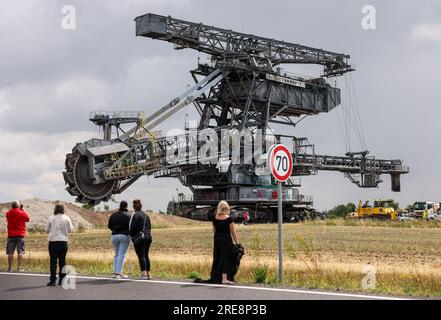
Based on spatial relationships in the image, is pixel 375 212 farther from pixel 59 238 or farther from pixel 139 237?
pixel 59 238

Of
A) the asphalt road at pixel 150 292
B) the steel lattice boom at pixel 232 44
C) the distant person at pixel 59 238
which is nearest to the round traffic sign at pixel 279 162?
the asphalt road at pixel 150 292

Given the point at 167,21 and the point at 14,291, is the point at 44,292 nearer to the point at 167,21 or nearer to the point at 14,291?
the point at 14,291

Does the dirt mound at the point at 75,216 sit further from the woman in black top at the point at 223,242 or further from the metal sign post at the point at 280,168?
the woman in black top at the point at 223,242

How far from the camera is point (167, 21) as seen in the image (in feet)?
160

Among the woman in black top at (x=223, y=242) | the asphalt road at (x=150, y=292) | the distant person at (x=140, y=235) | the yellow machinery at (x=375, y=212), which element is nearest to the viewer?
the asphalt road at (x=150, y=292)

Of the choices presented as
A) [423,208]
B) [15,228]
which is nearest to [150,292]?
[15,228]

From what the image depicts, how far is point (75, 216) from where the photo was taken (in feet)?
184

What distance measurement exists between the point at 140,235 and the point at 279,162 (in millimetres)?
3601

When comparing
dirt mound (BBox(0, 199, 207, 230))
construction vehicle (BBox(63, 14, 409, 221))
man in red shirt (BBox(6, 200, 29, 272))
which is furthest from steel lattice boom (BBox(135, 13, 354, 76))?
man in red shirt (BBox(6, 200, 29, 272))

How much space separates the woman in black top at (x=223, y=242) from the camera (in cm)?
1280

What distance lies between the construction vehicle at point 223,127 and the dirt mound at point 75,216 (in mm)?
3569

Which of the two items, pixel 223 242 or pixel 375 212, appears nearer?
pixel 223 242
